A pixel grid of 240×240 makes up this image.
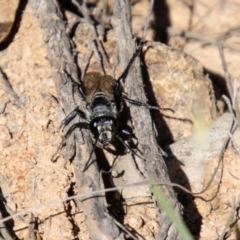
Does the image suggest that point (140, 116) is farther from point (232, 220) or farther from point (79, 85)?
point (232, 220)

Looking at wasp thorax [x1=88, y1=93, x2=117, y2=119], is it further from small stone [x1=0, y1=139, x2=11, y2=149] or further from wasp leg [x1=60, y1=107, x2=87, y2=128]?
small stone [x1=0, y1=139, x2=11, y2=149]

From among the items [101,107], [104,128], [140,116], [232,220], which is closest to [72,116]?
[104,128]

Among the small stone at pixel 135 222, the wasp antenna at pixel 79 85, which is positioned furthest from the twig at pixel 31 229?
the wasp antenna at pixel 79 85

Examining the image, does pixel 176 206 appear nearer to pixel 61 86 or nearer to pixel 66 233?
pixel 66 233

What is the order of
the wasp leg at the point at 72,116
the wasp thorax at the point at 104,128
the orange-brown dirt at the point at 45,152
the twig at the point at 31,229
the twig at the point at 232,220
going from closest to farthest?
the twig at the point at 31,229 → the orange-brown dirt at the point at 45,152 → the twig at the point at 232,220 → the wasp leg at the point at 72,116 → the wasp thorax at the point at 104,128

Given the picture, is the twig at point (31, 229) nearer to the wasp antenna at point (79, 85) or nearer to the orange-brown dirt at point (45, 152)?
the orange-brown dirt at point (45, 152)

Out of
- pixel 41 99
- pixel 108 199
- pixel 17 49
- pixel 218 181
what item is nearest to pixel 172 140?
pixel 218 181

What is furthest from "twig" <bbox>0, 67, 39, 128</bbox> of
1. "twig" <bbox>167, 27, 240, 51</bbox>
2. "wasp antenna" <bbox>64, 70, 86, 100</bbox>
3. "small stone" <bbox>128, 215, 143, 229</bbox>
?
"twig" <bbox>167, 27, 240, 51</bbox>
